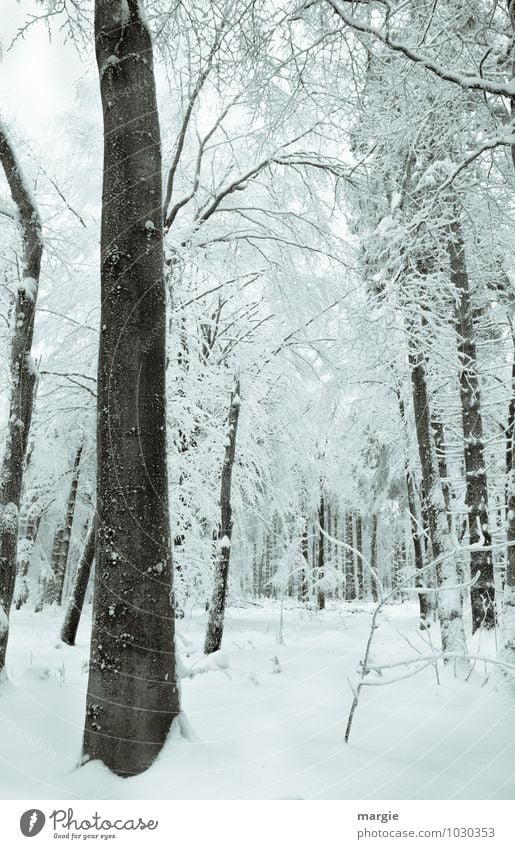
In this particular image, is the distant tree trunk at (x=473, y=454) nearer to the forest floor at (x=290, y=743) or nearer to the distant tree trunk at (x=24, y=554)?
the forest floor at (x=290, y=743)

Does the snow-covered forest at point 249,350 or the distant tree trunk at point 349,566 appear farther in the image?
the distant tree trunk at point 349,566

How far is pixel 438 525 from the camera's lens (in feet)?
17.3

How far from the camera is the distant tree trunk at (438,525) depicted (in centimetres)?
485

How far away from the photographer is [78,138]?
856 cm

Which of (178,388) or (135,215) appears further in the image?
(178,388)

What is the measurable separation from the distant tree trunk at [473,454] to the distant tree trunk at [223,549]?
346cm

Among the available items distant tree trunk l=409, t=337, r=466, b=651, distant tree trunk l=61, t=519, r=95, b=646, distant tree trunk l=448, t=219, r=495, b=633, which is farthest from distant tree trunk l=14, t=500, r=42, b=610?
distant tree trunk l=448, t=219, r=495, b=633

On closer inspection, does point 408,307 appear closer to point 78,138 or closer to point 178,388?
point 178,388

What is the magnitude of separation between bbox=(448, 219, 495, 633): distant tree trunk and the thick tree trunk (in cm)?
339

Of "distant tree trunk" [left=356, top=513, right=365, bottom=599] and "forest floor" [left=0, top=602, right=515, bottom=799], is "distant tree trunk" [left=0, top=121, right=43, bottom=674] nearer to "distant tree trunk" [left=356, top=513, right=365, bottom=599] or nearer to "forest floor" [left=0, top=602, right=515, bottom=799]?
"forest floor" [left=0, top=602, right=515, bottom=799]

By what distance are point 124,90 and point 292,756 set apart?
3224 millimetres

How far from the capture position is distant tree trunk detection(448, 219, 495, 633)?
17.0 ft

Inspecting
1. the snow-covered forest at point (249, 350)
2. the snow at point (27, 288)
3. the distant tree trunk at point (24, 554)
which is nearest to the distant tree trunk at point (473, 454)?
the snow-covered forest at point (249, 350)
